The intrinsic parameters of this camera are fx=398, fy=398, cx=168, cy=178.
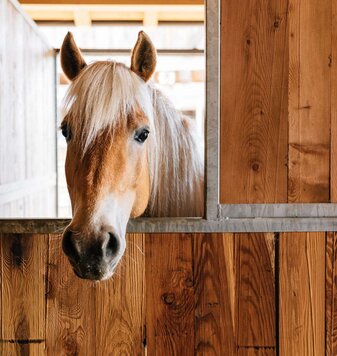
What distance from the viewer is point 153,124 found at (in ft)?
4.99

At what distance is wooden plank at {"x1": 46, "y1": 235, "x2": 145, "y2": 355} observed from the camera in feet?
4.51

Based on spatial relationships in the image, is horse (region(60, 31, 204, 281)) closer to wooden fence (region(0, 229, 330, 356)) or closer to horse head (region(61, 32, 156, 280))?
horse head (region(61, 32, 156, 280))

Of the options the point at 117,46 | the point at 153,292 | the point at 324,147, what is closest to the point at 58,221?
the point at 153,292

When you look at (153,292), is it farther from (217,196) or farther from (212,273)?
(217,196)

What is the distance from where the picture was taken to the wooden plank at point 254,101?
53.7 inches

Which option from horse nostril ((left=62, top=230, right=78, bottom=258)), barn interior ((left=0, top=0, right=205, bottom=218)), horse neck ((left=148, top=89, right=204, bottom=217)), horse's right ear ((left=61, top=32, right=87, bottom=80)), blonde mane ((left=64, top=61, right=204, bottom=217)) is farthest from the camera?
barn interior ((left=0, top=0, right=205, bottom=218))

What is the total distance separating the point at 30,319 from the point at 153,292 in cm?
44

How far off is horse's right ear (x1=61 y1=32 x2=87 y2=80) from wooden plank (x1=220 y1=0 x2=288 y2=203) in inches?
21.2

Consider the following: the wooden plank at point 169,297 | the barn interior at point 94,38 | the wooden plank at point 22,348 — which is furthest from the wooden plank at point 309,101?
the wooden plank at point 22,348

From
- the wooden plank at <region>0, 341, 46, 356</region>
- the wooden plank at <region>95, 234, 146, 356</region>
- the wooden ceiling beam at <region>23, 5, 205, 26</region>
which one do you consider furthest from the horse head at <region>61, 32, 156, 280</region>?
the wooden ceiling beam at <region>23, 5, 205, 26</region>

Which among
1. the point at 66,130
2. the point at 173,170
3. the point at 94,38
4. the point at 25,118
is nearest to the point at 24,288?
the point at 66,130

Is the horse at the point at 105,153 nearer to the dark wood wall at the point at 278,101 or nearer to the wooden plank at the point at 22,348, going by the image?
the dark wood wall at the point at 278,101

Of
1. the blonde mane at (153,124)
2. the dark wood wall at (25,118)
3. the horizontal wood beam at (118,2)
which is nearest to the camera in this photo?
the blonde mane at (153,124)

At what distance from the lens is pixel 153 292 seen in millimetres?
1384
